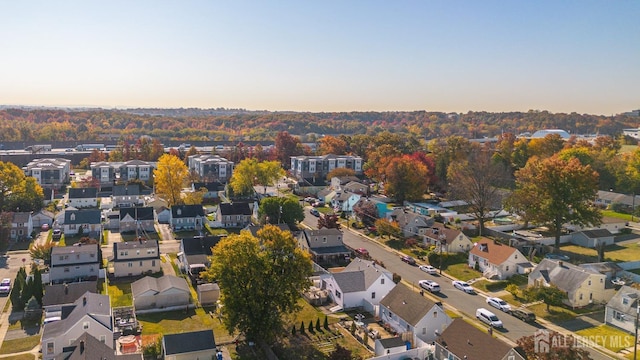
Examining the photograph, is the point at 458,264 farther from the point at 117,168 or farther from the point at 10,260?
the point at 117,168

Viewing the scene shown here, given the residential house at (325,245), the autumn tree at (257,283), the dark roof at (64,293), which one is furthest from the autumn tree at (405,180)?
the dark roof at (64,293)

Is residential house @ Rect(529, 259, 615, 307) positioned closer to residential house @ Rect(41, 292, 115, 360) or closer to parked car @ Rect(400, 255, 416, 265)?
parked car @ Rect(400, 255, 416, 265)

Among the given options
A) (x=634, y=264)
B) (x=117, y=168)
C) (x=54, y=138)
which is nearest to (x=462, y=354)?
(x=634, y=264)

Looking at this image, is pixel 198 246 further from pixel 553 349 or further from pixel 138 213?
pixel 553 349

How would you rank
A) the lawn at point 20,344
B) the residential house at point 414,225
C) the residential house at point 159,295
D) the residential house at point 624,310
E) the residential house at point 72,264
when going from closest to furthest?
the lawn at point 20,344
the residential house at point 624,310
the residential house at point 159,295
the residential house at point 72,264
the residential house at point 414,225

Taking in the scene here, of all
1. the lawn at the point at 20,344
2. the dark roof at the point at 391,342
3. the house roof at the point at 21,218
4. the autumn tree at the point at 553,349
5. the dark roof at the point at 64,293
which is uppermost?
the autumn tree at the point at 553,349

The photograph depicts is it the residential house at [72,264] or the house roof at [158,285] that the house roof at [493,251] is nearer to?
the house roof at [158,285]

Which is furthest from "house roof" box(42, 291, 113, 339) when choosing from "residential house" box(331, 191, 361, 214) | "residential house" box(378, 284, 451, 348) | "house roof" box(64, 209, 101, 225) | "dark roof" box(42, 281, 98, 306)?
"residential house" box(331, 191, 361, 214)

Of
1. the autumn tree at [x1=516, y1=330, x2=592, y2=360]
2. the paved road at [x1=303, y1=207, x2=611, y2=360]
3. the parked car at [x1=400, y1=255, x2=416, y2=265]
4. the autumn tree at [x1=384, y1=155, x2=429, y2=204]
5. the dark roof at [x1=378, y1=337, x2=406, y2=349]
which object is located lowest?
the paved road at [x1=303, y1=207, x2=611, y2=360]
